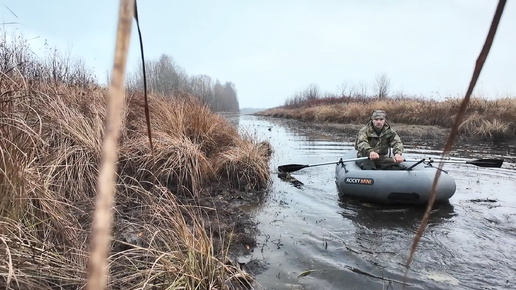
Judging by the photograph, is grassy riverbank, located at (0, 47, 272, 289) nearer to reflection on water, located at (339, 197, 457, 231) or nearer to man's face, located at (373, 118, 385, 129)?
reflection on water, located at (339, 197, 457, 231)

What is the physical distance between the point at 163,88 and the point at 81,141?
17.3 ft

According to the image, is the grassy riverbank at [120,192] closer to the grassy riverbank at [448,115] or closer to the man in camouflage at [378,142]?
the man in camouflage at [378,142]

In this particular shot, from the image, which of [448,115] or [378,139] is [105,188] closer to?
[378,139]

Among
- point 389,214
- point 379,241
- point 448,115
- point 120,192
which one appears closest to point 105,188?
point 120,192

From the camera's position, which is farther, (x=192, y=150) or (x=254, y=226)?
(x=192, y=150)

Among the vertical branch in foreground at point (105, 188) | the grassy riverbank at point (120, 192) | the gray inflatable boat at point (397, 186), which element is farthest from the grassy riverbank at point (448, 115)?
the vertical branch in foreground at point (105, 188)

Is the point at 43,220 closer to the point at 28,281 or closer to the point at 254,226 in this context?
the point at 28,281

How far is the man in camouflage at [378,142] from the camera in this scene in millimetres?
6906

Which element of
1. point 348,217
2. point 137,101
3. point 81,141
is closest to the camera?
point 81,141

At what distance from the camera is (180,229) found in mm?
2750

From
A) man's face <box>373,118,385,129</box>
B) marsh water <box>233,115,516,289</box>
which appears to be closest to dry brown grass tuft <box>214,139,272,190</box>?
marsh water <box>233,115,516,289</box>

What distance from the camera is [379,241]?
4289 mm

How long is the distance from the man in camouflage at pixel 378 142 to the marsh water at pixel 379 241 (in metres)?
0.93

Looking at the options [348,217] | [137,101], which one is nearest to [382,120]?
[348,217]
